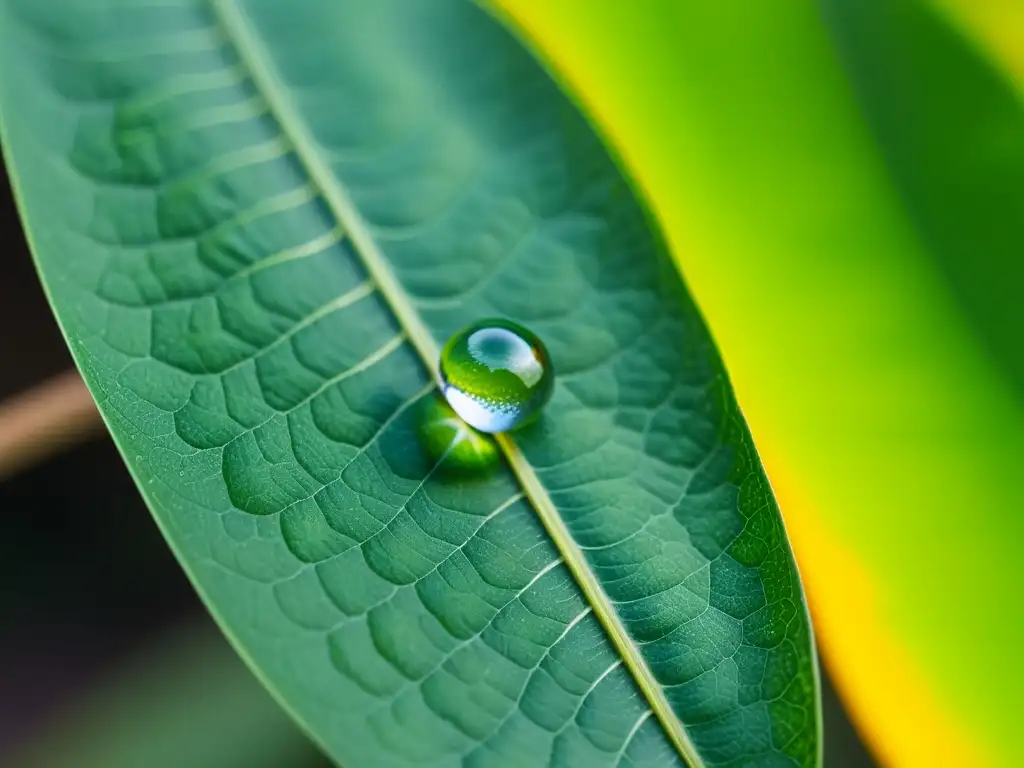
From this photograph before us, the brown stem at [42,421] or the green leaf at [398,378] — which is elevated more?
the brown stem at [42,421]

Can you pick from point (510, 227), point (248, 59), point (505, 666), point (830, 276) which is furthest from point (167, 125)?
point (830, 276)

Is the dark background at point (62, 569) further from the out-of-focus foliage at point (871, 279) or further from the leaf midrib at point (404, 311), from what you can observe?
the out-of-focus foliage at point (871, 279)

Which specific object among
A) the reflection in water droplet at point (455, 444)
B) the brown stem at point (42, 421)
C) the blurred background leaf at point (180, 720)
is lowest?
the reflection in water droplet at point (455, 444)

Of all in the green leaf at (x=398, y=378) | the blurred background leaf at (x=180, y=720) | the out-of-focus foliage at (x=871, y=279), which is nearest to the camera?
the green leaf at (x=398, y=378)

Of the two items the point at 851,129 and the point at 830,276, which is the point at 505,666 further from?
the point at 851,129

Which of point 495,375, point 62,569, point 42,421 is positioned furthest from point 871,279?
point 62,569

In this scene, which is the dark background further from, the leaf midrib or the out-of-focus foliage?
the out-of-focus foliage

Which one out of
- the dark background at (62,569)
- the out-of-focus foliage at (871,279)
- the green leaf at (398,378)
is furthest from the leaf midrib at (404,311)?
the dark background at (62,569)

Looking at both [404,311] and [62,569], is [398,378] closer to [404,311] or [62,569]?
[404,311]

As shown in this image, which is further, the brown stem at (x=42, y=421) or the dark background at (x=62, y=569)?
the dark background at (x=62, y=569)
